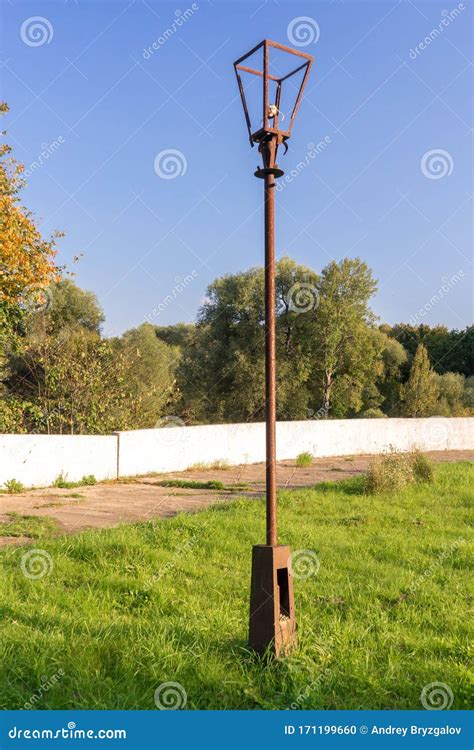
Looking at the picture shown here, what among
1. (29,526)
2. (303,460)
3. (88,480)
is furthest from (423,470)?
(29,526)

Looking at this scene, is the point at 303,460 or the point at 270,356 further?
the point at 303,460

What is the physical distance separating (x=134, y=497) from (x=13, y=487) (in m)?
2.13

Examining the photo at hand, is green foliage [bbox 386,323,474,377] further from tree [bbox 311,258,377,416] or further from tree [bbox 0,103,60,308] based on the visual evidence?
tree [bbox 0,103,60,308]

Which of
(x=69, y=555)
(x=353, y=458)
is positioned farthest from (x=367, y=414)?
(x=69, y=555)

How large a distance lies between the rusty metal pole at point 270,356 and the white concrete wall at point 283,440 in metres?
9.81

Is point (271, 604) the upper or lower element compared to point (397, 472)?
lower

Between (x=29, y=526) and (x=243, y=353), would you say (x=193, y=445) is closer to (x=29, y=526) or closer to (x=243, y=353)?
(x=29, y=526)

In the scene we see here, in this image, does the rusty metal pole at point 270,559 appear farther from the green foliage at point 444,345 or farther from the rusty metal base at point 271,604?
the green foliage at point 444,345

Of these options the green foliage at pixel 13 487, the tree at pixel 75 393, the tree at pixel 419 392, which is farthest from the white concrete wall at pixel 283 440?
the tree at pixel 419 392

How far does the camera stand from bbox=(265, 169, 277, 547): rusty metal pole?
352 cm

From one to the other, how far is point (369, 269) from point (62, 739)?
29.4 m

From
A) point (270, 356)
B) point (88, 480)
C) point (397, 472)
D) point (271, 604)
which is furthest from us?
point (88, 480)

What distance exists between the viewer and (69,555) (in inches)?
228

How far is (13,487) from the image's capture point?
10555 mm
